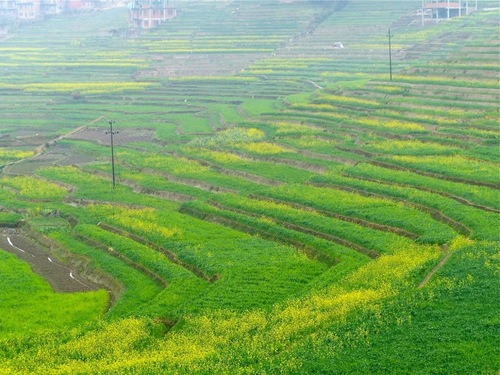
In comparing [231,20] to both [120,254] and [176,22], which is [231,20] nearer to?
[176,22]

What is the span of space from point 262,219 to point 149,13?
8882 centimetres

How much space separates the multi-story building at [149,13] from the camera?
125 metres

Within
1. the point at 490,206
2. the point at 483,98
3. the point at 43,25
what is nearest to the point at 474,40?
the point at 483,98

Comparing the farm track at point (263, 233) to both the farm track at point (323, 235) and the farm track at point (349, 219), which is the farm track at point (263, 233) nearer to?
the farm track at point (323, 235)

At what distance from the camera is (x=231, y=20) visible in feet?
392

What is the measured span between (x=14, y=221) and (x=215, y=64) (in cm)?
5811

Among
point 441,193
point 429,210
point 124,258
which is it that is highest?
point 441,193

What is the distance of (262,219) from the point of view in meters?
41.2

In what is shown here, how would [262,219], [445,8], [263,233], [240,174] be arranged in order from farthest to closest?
[445,8] → [240,174] → [262,219] → [263,233]

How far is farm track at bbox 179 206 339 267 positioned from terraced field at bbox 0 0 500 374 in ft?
0.36

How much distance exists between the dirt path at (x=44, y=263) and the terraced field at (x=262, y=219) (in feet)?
0.47

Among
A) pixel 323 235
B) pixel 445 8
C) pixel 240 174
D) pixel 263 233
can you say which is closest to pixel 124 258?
pixel 263 233

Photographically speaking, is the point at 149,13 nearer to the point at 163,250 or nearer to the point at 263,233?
the point at 263,233

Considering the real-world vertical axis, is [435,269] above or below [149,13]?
below
